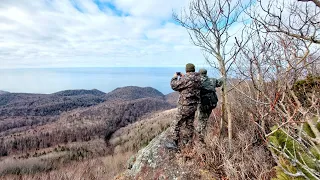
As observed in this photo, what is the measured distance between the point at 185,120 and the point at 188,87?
1142 millimetres

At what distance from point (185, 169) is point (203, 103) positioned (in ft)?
8.10

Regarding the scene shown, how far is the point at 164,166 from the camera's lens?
295 inches

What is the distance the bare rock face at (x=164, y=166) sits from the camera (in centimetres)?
708

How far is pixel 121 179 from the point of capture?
8102mm

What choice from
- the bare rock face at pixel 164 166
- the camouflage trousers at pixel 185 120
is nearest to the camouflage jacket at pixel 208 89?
the camouflage trousers at pixel 185 120

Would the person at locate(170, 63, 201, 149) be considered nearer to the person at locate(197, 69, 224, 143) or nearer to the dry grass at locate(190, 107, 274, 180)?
the person at locate(197, 69, 224, 143)

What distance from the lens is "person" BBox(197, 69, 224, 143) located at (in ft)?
27.0

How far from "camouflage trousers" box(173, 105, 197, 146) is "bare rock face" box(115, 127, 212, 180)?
430mm

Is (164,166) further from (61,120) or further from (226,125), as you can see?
(61,120)

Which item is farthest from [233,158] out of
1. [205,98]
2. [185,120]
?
[205,98]

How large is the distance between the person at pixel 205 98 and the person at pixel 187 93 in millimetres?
583

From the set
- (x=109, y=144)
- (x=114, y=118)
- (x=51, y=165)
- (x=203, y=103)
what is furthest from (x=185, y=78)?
(x=114, y=118)

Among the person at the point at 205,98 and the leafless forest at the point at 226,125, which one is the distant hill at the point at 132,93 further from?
the person at the point at 205,98

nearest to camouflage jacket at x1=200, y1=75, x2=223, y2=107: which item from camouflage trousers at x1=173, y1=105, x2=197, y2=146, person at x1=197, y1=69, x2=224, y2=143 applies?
person at x1=197, y1=69, x2=224, y2=143
